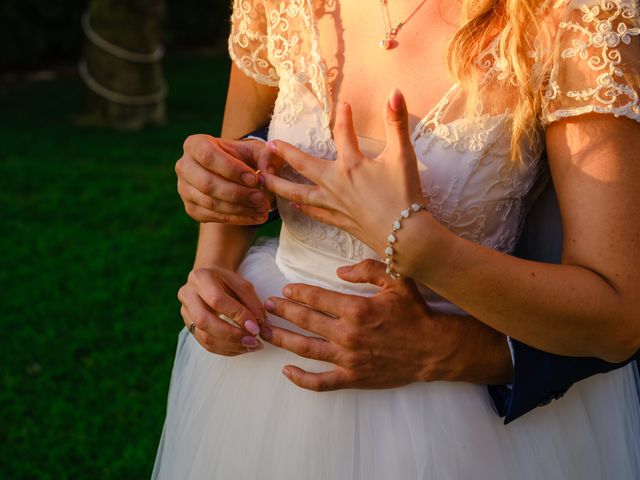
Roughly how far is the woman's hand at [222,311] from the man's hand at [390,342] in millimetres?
143

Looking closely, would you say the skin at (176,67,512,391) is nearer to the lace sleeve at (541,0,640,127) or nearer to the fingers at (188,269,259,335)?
the fingers at (188,269,259,335)

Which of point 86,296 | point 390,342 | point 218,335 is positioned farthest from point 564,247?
point 86,296

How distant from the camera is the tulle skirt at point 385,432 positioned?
1.56m

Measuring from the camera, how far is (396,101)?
1.39 metres

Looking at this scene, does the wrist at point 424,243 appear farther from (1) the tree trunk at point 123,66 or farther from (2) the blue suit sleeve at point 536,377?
(1) the tree trunk at point 123,66

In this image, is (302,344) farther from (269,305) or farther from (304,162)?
(304,162)

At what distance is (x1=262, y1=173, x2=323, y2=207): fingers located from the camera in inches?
60.1

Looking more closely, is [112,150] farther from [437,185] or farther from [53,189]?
[437,185]

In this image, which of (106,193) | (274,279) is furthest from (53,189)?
(274,279)

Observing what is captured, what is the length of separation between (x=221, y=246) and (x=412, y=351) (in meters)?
0.62

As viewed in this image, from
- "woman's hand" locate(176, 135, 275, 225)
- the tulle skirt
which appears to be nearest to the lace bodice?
"woman's hand" locate(176, 135, 275, 225)

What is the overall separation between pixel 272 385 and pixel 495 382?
0.48 metres

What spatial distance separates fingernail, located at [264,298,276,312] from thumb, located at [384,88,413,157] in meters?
0.45

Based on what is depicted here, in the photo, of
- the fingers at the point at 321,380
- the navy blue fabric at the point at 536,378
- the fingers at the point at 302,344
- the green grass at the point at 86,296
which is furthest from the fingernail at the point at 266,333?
the green grass at the point at 86,296
